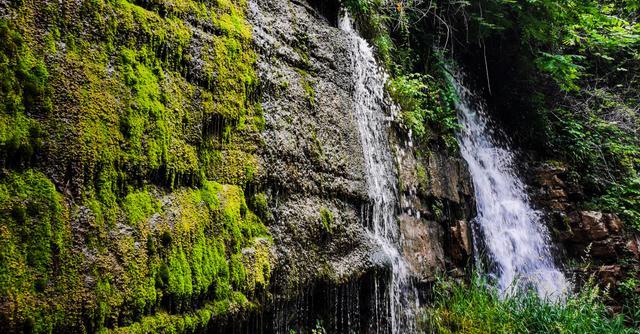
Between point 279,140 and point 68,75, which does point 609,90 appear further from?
point 68,75

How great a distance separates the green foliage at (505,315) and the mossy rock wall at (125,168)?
3047mm

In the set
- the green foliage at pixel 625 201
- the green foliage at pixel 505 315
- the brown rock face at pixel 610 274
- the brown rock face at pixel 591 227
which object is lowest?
the brown rock face at pixel 610 274

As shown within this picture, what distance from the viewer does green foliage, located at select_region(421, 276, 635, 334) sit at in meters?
4.45

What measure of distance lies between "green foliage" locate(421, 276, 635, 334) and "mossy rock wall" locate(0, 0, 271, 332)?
3047mm

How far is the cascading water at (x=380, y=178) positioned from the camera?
168 inches

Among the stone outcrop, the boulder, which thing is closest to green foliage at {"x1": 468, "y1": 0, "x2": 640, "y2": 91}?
the stone outcrop

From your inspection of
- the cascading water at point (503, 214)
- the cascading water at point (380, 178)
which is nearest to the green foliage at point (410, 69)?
the cascading water at point (380, 178)

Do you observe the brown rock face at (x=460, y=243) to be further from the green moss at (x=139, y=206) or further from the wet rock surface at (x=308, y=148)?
the green moss at (x=139, y=206)

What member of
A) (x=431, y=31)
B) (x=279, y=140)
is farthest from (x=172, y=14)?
(x=431, y=31)

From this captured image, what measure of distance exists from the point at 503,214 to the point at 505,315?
10.3 ft

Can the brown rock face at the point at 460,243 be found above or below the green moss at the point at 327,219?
below

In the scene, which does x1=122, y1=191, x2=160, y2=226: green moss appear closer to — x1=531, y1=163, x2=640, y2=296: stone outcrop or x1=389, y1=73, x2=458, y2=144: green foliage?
x1=389, y1=73, x2=458, y2=144: green foliage

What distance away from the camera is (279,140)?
3113 mm

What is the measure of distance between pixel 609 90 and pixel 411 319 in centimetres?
941
